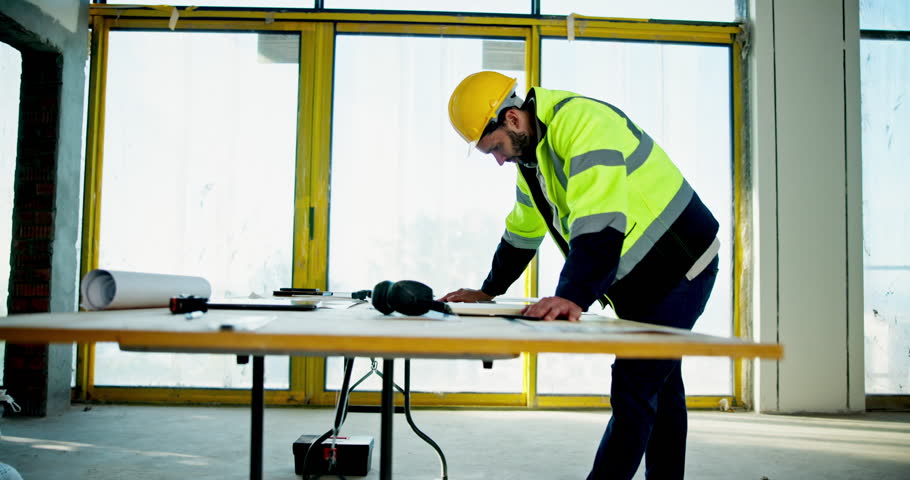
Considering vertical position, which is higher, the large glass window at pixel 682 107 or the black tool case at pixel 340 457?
the large glass window at pixel 682 107

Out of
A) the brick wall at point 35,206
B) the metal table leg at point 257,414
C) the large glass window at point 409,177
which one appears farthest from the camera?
the large glass window at point 409,177

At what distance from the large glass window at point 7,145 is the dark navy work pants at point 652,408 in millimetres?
3526

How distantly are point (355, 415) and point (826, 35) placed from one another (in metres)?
3.88

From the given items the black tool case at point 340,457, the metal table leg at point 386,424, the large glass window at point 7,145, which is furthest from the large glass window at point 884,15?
the large glass window at point 7,145

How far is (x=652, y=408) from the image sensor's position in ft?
5.22

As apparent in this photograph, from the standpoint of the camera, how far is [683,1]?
4.20m

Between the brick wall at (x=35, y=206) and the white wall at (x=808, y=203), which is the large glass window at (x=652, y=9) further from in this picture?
the brick wall at (x=35, y=206)

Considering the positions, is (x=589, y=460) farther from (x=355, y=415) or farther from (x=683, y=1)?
(x=683, y=1)

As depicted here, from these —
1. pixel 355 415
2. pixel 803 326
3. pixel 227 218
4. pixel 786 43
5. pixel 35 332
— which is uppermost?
pixel 786 43

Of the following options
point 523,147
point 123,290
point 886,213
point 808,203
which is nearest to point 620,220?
point 523,147

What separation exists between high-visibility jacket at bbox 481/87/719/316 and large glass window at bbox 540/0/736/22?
2591 millimetres

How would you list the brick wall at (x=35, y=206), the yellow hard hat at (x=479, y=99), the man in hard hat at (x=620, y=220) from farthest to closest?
the brick wall at (x=35, y=206), the yellow hard hat at (x=479, y=99), the man in hard hat at (x=620, y=220)

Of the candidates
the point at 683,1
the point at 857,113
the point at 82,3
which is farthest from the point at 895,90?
the point at 82,3

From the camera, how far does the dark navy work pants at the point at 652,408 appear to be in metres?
1.57
